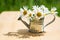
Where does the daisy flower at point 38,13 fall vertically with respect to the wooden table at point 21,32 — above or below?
above

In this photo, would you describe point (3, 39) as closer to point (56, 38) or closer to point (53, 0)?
point (56, 38)

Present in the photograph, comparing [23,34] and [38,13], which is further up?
[38,13]

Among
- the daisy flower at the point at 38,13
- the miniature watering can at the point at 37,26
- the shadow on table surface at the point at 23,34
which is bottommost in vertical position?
the shadow on table surface at the point at 23,34

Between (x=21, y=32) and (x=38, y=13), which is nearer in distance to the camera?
(x=38, y=13)

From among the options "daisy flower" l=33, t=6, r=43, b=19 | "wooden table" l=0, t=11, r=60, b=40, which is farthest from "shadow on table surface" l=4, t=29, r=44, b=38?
"daisy flower" l=33, t=6, r=43, b=19

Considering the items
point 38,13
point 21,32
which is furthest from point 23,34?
point 38,13

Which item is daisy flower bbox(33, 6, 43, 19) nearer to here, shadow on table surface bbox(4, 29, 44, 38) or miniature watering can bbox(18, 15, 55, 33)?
miniature watering can bbox(18, 15, 55, 33)

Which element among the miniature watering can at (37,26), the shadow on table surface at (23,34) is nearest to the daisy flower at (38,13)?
the miniature watering can at (37,26)

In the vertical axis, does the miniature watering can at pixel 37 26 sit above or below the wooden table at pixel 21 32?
above

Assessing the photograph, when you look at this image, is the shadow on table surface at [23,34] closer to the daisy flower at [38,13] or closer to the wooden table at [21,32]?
the wooden table at [21,32]

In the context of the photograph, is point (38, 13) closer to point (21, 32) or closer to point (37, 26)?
point (37, 26)

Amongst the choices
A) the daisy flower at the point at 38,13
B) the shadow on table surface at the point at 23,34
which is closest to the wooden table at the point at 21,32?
the shadow on table surface at the point at 23,34

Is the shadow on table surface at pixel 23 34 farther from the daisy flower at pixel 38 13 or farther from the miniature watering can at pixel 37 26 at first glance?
the daisy flower at pixel 38 13

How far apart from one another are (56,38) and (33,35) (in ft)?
0.63
